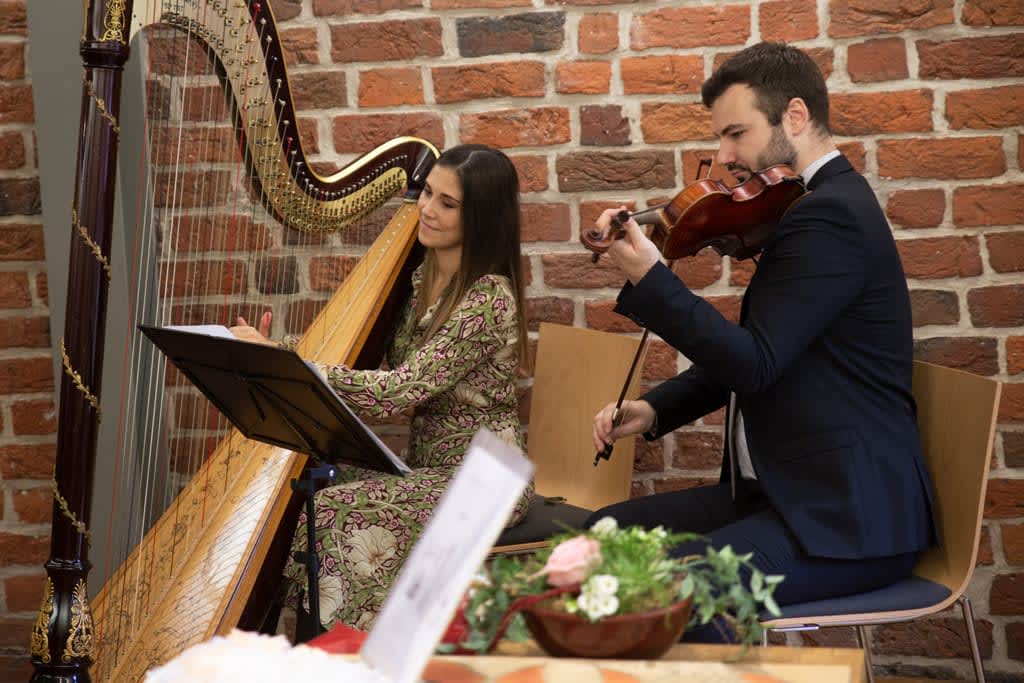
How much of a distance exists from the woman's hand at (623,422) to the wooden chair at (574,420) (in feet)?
0.64

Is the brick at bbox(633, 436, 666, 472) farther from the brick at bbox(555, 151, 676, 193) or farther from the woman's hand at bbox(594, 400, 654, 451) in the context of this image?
the brick at bbox(555, 151, 676, 193)

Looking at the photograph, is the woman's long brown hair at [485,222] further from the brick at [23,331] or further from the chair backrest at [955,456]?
the brick at [23,331]

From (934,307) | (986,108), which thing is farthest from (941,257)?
(986,108)

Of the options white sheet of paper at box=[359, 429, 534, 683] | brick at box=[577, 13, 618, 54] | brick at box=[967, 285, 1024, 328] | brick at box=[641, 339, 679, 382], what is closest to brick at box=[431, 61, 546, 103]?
brick at box=[577, 13, 618, 54]

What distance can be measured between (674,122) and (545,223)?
0.37 metres

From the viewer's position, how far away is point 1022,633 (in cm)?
275

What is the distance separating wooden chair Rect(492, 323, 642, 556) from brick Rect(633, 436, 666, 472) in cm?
25

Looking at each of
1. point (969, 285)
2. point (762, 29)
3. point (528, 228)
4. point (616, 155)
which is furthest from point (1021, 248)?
point (528, 228)

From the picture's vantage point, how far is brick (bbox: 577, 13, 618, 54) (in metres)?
2.74

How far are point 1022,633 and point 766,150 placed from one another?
1.34m

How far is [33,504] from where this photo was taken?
3.09 m

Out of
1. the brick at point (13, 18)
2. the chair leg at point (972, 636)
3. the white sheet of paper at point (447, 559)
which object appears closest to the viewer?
the white sheet of paper at point (447, 559)

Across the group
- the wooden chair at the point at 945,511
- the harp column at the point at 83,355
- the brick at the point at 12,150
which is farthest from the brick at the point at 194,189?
the wooden chair at the point at 945,511

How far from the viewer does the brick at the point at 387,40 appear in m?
2.84
